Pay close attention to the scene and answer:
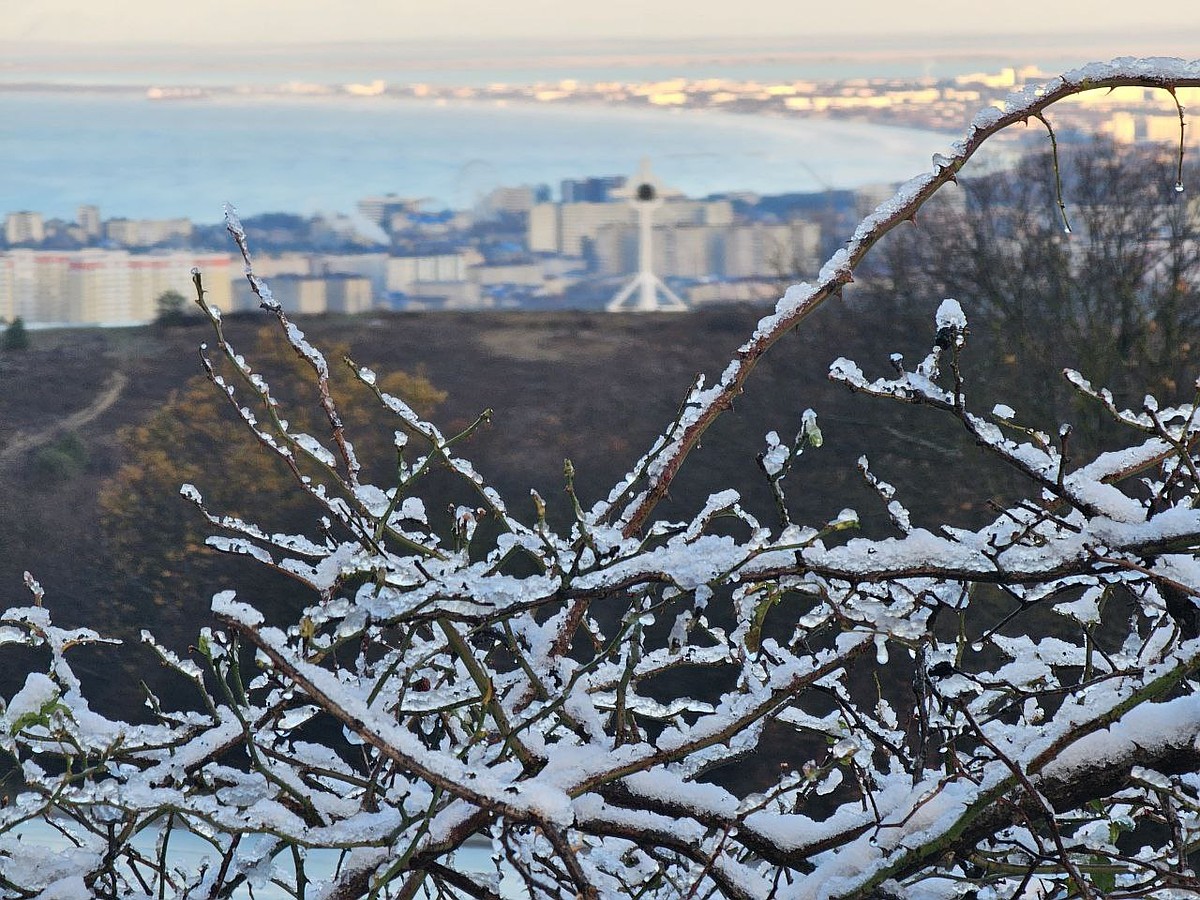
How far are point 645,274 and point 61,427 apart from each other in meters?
4.38

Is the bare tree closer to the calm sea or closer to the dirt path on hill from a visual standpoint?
the dirt path on hill

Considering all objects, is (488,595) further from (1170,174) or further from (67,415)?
(67,415)

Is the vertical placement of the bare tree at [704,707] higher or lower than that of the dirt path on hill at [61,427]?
higher

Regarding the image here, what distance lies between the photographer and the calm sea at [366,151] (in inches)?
424

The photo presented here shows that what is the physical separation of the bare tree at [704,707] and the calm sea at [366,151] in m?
9.99

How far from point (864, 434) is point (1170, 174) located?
1.48m

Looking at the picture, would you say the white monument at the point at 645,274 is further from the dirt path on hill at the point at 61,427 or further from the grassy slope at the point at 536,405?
the dirt path on hill at the point at 61,427

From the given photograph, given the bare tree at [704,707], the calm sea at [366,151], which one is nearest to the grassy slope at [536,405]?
the calm sea at [366,151]

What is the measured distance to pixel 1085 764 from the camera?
495 mm

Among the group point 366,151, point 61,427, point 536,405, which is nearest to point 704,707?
point 536,405

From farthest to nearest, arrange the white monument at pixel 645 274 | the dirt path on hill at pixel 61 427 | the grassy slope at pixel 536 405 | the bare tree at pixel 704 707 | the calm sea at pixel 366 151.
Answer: the calm sea at pixel 366 151 → the white monument at pixel 645 274 → the dirt path on hill at pixel 61 427 → the grassy slope at pixel 536 405 → the bare tree at pixel 704 707

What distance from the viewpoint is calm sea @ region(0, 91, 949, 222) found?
10758 millimetres

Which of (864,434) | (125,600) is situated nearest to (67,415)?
(125,600)

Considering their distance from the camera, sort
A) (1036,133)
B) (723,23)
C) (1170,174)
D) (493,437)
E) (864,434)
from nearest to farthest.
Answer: (1170,174)
(864,434)
(1036,133)
(493,437)
(723,23)
